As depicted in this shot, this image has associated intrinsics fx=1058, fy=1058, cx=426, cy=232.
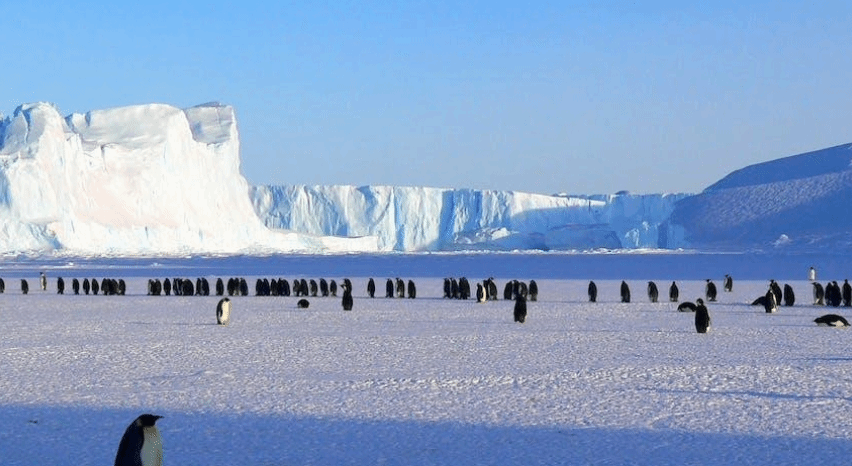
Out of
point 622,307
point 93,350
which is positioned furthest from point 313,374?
point 622,307

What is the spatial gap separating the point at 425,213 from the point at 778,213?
84.7 ft

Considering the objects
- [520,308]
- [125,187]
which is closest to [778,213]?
[125,187]

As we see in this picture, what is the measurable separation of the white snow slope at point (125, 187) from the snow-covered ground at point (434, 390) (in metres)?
43.4

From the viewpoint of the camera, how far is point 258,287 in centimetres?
2552

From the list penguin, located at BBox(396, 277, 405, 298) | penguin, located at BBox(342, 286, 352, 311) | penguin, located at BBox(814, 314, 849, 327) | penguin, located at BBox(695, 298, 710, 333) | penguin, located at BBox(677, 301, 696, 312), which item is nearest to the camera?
penguin, located at BBox(695, 298, 710, 333)

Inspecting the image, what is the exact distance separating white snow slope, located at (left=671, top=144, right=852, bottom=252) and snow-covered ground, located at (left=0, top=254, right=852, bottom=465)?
5117 cm

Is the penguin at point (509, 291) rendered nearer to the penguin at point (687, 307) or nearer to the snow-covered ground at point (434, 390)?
the penguin at point (687, 307)

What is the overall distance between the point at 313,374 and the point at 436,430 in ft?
8.71

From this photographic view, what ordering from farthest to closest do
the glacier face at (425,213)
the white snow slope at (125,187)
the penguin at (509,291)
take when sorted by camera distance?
the glacier face at (425,213) < the white snow slope at (125,187) < the penguin at (509,291)

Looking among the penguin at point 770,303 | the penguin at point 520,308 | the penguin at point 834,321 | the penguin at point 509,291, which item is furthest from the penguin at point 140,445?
the penguin at point 509,291

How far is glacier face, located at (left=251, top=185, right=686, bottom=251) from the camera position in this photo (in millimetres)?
80438

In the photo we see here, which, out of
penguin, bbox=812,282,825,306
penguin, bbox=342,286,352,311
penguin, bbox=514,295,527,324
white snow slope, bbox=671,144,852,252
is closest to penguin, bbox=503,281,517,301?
penguin, bbox=342,286,352,311

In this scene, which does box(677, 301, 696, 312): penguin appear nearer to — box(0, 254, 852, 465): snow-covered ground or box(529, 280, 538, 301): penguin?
box(0, 254, 852, 465): snow-covered ground

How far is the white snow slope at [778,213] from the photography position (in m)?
64.7
